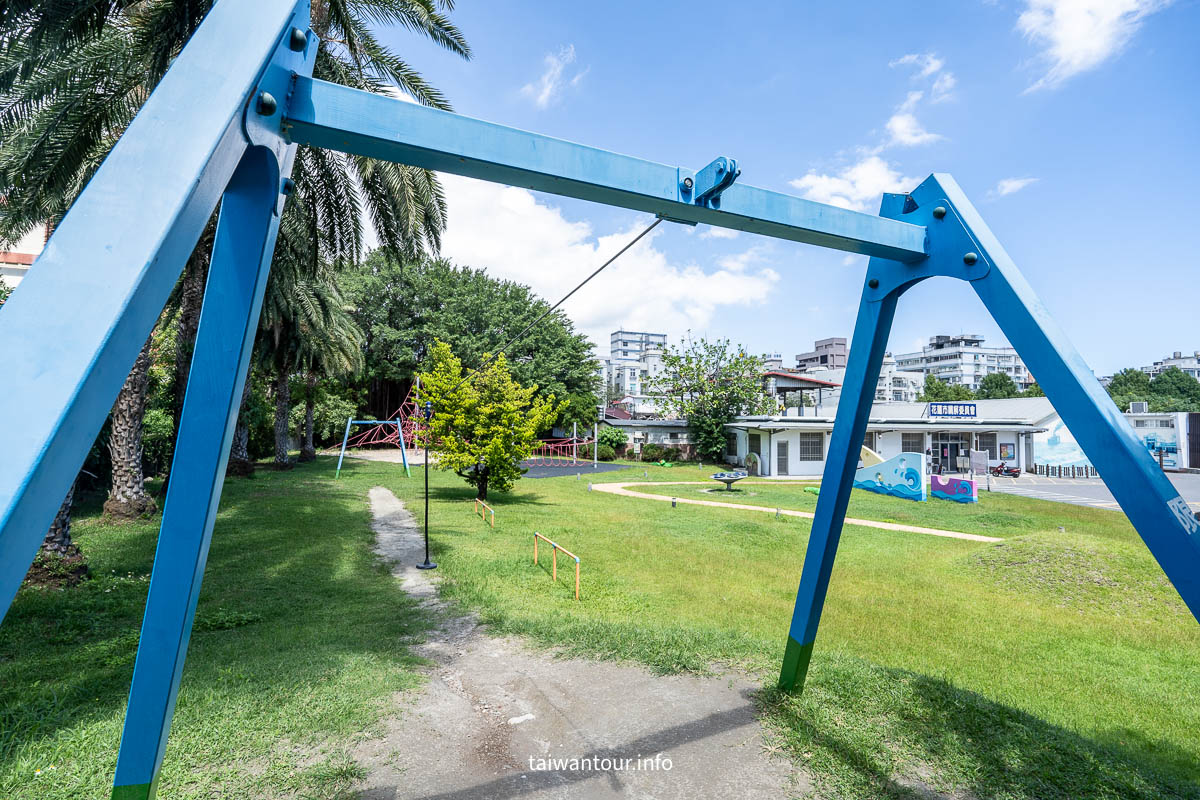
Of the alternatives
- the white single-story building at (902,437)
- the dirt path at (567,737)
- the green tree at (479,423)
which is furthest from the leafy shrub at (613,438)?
the dirt path at (567,737)

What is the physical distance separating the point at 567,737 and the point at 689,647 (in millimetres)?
2412

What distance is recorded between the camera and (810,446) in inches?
1449

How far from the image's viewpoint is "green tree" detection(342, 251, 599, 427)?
43688 millimetres

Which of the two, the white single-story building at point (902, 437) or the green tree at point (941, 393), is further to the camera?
the green tree at point (941, 393)

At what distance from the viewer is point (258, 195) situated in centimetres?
276

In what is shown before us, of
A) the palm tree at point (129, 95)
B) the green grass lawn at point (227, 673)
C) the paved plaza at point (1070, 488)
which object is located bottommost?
the green grass lawn at point (227, 673)

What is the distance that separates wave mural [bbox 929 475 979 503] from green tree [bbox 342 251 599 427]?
25.2 metres

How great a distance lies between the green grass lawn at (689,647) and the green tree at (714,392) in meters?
24.3

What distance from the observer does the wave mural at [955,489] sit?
24.8 m

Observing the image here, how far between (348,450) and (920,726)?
43395 mm

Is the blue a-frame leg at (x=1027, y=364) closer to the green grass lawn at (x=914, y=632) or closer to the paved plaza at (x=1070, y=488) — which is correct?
the green grass lawn at (x=914, y=632)

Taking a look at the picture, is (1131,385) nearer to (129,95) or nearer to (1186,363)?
(1186,363)

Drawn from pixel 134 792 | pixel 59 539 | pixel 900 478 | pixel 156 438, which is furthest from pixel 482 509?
pixel 900 478

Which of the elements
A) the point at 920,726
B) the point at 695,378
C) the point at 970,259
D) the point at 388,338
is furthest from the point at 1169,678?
the point at 388,338
